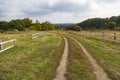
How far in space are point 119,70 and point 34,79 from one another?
14.2 ft

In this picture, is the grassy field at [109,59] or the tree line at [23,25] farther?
the tree line at [23,25]

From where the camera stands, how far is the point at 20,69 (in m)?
10.4

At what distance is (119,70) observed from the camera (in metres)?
10.6

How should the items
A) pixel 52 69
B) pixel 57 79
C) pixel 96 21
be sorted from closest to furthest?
pixel 57 79, pixel 52 69, pixel 96 21

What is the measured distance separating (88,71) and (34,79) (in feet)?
8.68

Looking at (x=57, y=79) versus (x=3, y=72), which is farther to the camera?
(x=3, y=72)

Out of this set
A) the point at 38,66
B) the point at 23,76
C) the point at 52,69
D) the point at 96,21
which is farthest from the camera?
the point at 96,21

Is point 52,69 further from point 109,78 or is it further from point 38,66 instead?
point 109,78

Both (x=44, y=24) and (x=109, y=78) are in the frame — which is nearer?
(x=109, y=78)

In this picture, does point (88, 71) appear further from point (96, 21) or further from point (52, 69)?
point (96, 21)

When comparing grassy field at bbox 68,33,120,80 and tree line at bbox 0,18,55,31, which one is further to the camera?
tree line at bbox 0,18,55,31

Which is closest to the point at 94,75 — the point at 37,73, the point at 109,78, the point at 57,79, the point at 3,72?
the point at 109,78

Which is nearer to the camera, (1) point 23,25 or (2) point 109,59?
(2) point 109,59

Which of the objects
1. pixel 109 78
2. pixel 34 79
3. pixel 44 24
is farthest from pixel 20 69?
pixel 44 24
